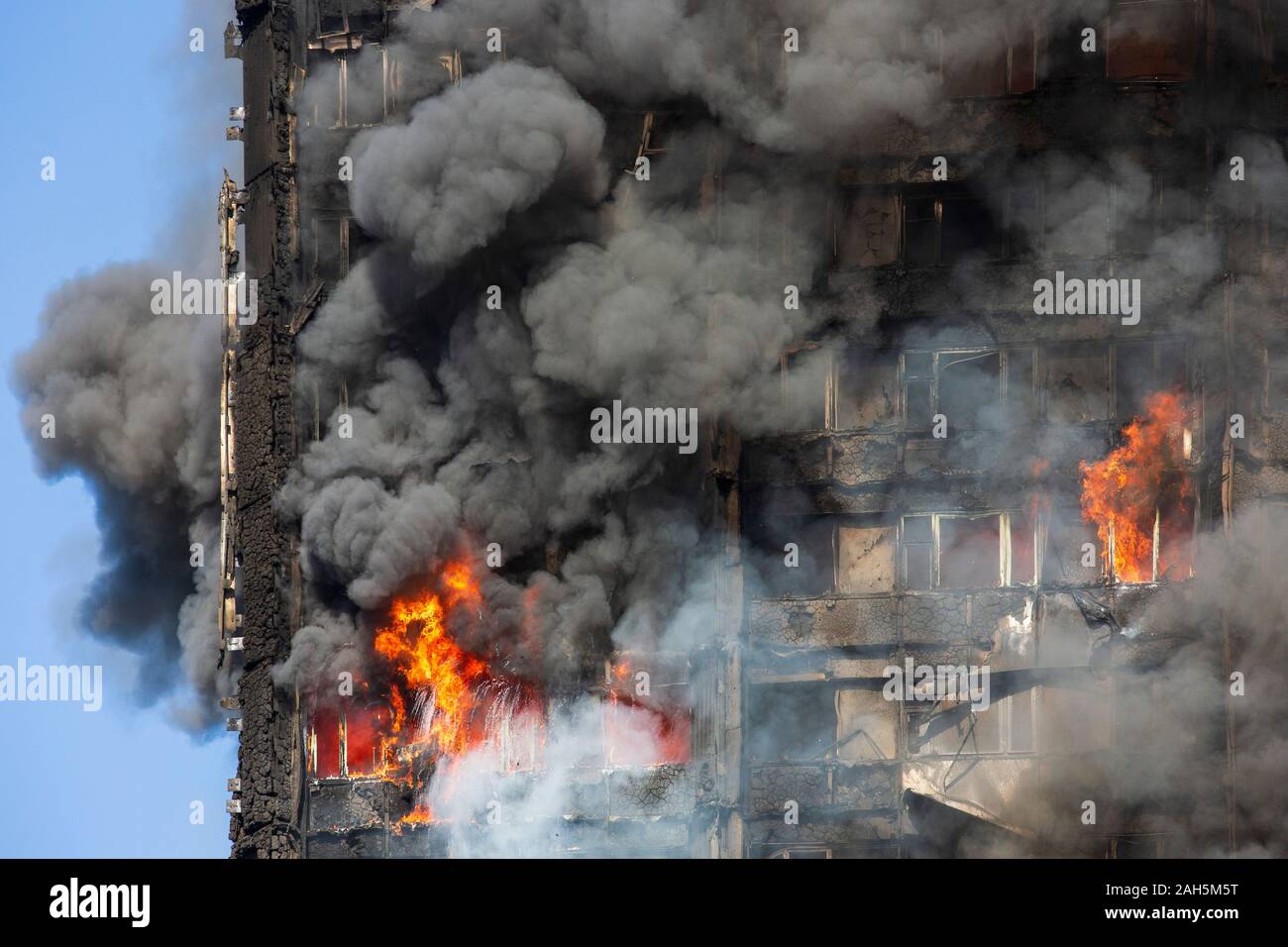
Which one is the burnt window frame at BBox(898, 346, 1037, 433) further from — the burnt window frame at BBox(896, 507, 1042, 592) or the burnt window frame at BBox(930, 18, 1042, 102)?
the burnt window frame at BBox(930, 18, 1042, 102)

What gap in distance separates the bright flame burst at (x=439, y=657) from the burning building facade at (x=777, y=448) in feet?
0.17

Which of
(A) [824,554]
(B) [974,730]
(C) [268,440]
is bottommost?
(B) [974,730]

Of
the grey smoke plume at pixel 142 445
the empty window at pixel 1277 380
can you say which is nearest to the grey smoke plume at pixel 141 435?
the grey smoke plume at pixel 142 445

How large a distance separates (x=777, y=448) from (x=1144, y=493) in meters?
5.78

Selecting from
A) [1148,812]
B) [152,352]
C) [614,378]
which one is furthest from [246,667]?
[1148,812]

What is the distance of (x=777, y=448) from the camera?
77.1 ft

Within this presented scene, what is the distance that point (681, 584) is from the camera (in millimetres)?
23344

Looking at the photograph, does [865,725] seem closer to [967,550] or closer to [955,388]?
[967,550]

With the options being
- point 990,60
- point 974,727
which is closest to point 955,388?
point 990,60

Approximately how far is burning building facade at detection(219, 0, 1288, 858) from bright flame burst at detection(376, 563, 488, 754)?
2.1 inches

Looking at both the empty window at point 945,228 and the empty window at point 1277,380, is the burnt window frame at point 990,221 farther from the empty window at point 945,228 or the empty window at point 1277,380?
the empty window at point 1277,380

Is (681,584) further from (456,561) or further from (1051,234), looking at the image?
(1051,234)

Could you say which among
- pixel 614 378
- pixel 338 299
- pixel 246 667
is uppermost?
pixel 338 299

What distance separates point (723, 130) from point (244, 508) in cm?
966
